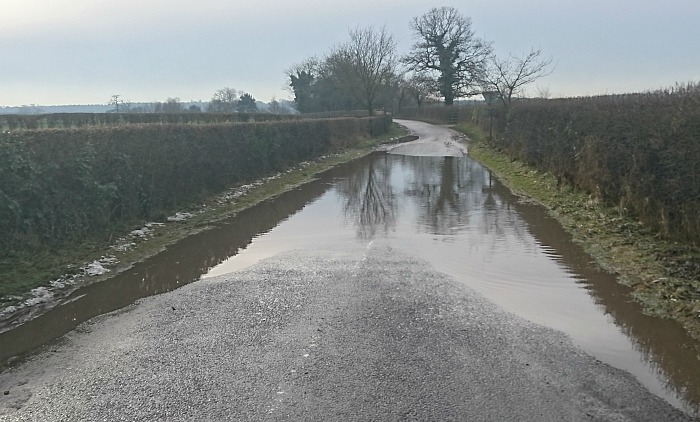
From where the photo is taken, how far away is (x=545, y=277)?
862cm

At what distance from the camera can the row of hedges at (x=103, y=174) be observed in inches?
387

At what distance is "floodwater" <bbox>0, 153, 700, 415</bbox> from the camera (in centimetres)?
602

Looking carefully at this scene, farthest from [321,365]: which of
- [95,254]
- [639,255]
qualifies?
[95,254]

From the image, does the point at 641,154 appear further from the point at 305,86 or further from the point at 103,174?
the point at 305,86

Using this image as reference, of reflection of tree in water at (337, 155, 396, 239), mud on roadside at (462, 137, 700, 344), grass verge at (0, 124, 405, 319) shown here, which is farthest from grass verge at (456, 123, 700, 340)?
grass verge at (0, 124, 405, 319)

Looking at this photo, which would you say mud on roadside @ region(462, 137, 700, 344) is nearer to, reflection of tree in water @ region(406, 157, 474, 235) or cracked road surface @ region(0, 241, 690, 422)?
cracked road surface @ region(0, 241, 690, 422)

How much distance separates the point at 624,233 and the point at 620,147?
2115 mm

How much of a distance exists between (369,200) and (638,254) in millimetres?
8980

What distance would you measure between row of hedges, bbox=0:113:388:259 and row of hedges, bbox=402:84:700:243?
33.1 feet

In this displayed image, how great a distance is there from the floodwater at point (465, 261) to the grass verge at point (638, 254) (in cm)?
23

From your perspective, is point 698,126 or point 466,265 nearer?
point 698,126

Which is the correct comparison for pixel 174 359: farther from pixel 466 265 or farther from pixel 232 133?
pixel 232 133

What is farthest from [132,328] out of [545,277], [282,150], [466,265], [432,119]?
[432,119]

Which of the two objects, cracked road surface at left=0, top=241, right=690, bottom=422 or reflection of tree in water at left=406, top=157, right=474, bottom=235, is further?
reflection of tree in water at left=406, top=157, right=474, bottom=235
